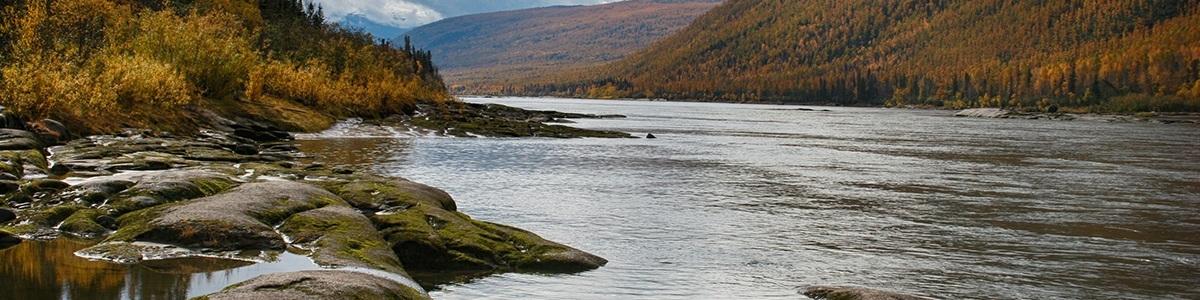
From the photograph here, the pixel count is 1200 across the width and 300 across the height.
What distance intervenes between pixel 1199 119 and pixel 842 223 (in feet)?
503

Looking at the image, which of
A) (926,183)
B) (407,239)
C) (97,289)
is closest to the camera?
(97,289)

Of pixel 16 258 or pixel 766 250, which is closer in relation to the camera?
pixel 16 258

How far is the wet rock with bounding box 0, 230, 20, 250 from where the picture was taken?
17.2m

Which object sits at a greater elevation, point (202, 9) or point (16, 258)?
point (202, 9)

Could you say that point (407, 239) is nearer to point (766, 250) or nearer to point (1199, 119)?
point (766, 250)

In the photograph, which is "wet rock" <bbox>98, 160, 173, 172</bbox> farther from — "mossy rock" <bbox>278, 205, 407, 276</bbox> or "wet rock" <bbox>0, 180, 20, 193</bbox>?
"mossy rock" <bbox>278, 205, 407, 276</bbox>

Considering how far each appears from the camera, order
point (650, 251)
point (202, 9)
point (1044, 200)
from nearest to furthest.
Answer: point (650, 251) → point (1044, 200) → point (202, 9)

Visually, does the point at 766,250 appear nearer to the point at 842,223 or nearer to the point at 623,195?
the point at 842,223

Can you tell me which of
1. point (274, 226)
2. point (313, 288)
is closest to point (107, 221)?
point (274, 226)

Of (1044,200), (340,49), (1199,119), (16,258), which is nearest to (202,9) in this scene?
(340,49)

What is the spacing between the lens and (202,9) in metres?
93.9

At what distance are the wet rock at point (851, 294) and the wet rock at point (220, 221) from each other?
9025 millimetres

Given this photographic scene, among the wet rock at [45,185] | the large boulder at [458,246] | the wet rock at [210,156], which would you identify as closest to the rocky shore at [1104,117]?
the wet rock at [210,156]

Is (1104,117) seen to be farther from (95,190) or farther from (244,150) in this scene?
(95,190)
